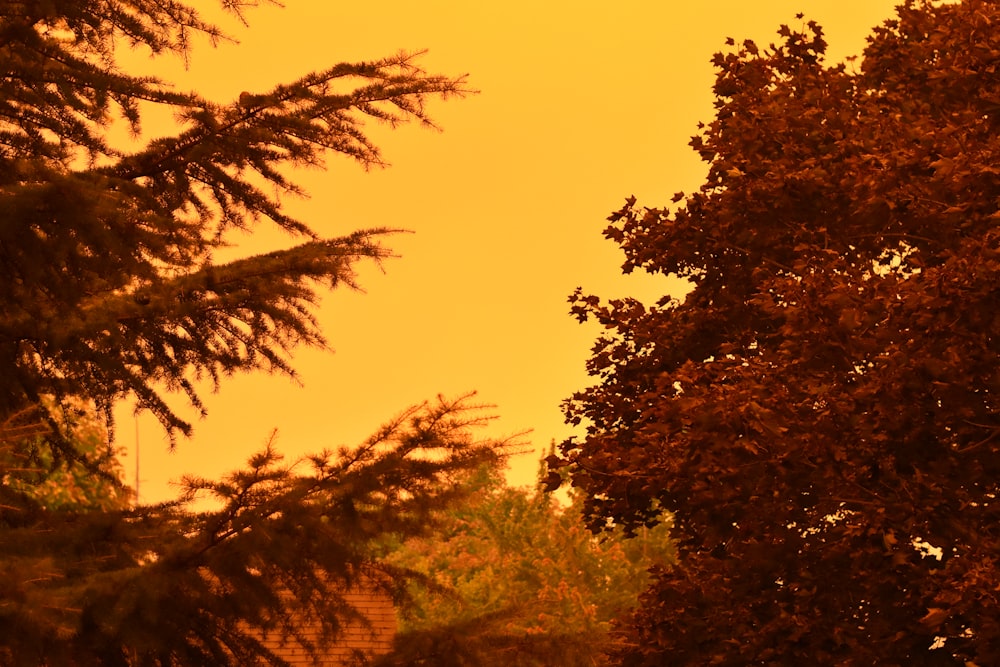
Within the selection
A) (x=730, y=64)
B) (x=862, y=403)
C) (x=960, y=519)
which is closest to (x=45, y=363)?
(x=862, y=403)

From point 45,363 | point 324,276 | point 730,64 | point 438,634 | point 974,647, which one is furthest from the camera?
point 730,64

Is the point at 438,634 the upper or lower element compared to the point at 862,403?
lower

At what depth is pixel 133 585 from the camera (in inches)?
291

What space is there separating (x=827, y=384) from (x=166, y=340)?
632cm

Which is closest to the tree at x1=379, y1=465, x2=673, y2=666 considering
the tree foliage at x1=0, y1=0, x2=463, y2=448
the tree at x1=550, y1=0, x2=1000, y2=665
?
the tree at x1=550, y1=0, x2=1000, y2=665

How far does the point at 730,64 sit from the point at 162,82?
9257 mm

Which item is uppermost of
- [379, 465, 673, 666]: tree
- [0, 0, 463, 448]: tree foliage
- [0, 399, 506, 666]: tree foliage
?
[379, 465, 673, 666]: tree

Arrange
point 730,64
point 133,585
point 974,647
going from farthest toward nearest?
point 730,64 → point 974,647 → point 133,585

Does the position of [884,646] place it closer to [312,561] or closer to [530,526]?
[312,561]

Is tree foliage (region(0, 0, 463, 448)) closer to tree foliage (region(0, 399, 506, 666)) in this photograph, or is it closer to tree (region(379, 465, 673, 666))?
tree foliage (region(0, 399, 506, 666))

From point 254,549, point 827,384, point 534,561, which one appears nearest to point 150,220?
point 254,549

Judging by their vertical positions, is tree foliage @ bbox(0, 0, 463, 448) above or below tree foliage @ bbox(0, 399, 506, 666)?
above

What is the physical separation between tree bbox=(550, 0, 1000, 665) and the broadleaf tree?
4.43m

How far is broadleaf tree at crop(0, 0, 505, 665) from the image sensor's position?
7715 millimetres
